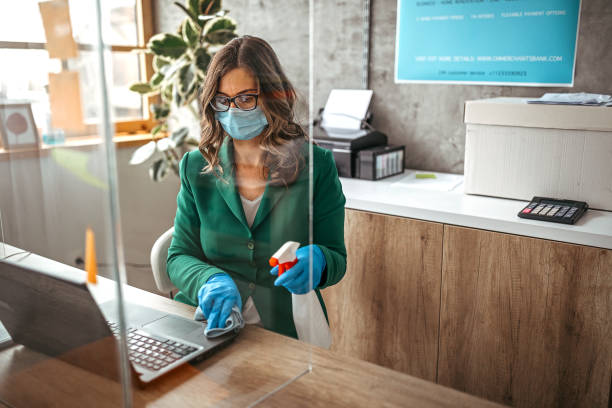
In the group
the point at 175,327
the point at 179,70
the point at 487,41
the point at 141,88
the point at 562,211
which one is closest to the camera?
the point at 141,88

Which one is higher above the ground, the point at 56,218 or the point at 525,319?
the point at 56,218

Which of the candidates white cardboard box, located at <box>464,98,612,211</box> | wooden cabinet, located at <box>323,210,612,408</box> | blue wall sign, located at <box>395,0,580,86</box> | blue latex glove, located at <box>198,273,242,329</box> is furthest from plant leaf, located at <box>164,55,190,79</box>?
blue wall sign, located at <box>395,0,580,86</box>

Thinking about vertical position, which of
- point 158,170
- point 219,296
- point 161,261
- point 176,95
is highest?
point 176,95

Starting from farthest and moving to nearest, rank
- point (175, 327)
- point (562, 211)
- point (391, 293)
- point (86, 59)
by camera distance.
Answer: point (391, 293) < point (562, 211) < point (175, 327) < point (86, 59)

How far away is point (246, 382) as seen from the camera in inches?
35.3

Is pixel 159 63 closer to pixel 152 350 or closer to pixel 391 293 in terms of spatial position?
pixel 152 350

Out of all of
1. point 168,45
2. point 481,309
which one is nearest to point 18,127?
point 168,45

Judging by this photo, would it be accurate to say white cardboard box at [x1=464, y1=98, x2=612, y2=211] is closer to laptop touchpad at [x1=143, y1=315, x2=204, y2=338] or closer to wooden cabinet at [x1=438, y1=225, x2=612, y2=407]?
wooden cabinet at [x1=438, y1=225, x2=612, y2=407]

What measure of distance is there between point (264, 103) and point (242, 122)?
5 centimetres

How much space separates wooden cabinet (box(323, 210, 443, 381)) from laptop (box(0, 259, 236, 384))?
1119 mm

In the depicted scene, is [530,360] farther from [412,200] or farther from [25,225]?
[25,225]

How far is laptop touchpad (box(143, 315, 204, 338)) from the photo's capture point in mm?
858

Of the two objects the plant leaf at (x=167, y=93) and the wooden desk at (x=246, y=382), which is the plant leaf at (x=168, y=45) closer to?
the plant leaf at (x=167, y=93)

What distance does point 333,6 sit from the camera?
8.53 feet
